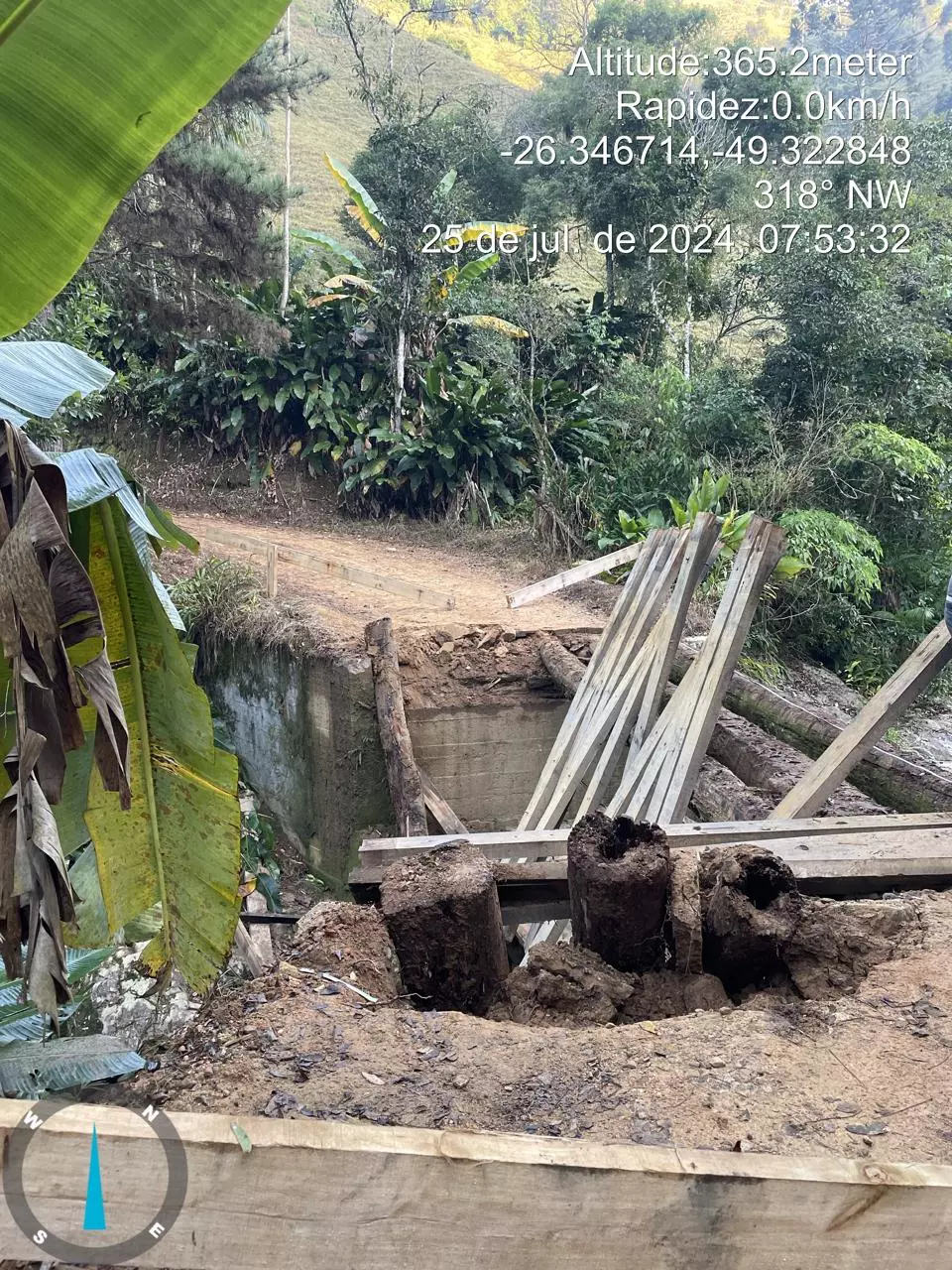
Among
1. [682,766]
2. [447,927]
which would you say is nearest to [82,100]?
[447,927]

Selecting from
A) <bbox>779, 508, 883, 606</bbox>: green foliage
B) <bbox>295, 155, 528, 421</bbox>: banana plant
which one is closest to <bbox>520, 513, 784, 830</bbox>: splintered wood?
<bbox>779, 508, 883, 606</bbox>: green foliage

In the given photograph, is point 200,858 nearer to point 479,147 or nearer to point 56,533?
point 56,533

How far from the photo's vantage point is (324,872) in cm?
791

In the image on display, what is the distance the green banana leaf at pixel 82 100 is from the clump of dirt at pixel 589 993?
7.61ft

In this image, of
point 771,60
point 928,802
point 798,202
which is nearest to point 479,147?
point 771,60

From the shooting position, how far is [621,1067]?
2.33 metres

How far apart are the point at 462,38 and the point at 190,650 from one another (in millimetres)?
68781

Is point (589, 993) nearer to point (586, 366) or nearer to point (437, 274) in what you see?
point (437, 274)

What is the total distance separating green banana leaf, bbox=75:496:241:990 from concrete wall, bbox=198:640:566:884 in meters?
5.22

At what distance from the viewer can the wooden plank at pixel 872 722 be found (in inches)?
150

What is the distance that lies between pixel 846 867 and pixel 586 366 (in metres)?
13.9

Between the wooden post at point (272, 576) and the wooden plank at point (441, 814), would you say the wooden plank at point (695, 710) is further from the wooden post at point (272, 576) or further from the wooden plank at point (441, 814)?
the wooden post at point (272, 576)

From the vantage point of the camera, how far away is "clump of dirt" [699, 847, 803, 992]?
277 centimetres

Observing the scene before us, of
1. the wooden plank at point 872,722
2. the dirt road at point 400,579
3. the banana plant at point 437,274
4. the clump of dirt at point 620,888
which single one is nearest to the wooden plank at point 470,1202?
the clump of dirt at point 620,888
